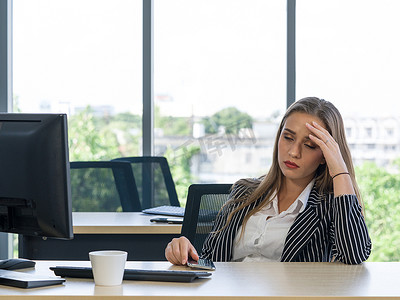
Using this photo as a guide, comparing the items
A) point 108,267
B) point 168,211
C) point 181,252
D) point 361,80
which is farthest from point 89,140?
point 108,267

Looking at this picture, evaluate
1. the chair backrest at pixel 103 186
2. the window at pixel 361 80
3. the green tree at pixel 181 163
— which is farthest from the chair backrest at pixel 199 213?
the window at pixel 361 80

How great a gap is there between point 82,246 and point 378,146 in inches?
97.3

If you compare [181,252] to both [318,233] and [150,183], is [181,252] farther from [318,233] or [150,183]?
[150,183]

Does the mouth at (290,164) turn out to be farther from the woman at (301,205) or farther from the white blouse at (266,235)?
the white blouse at (266,235)

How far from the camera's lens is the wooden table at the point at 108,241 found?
284 centimetres

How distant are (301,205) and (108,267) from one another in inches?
31.9

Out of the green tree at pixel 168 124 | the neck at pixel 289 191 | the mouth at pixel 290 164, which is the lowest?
the neck at pixel 289 191

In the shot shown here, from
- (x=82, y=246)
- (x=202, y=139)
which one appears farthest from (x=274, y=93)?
(x=82, y=246)

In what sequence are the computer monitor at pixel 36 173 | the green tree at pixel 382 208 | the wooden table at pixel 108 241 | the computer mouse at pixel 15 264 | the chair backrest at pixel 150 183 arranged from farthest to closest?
the green tree at pixel 382 208 → the chair backrest at pixel 150 183 → the wooden table at pixel 108 241 → the computer mouse at pixel 15 264 → the computer monitor at pixel 36 173

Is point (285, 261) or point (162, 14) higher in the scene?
point (162, 14)

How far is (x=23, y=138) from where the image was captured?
5.45 feet

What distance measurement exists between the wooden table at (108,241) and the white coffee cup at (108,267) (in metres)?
1.26

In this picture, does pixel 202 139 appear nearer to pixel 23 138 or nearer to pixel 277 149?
pixel 277 149

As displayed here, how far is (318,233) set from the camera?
2.07m
